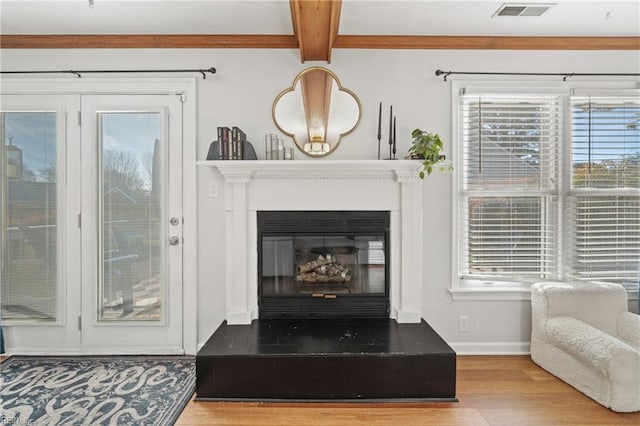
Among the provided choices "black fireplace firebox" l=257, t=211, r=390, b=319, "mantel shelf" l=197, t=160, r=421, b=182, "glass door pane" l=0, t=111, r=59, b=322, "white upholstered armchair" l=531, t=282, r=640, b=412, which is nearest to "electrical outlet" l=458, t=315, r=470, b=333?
"white upholstered armchair" l=531, t=282, r=640, b=412

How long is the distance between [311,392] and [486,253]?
1.68 meters

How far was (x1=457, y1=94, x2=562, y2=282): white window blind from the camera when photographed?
2801mm

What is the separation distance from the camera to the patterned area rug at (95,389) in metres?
1.99

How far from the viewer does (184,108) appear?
9.11ft

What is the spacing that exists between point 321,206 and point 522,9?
184 cm

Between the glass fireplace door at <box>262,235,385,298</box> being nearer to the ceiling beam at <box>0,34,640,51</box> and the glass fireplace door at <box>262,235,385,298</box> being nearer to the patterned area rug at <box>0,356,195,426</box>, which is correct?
the patterned area rug at <box>0,356,195,426</box>

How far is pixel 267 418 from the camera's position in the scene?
6.46ft

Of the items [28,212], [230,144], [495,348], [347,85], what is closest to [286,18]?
[347,85]

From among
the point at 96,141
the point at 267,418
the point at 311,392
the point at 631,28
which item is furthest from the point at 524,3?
the point at 96,141

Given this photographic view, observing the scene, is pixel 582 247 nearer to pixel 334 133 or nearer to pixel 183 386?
pixel 334 133

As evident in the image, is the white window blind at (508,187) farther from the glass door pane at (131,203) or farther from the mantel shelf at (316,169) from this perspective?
the glass door pane at (131,203)

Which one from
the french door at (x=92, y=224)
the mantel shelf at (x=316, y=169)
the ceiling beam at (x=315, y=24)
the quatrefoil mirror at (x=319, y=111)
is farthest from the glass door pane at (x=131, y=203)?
the ceiling beam at (x=315, y=24)

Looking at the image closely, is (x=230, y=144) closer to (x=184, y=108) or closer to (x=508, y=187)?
(x=184, y=108)

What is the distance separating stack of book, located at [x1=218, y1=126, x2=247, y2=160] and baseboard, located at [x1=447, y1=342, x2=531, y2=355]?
223 cm
